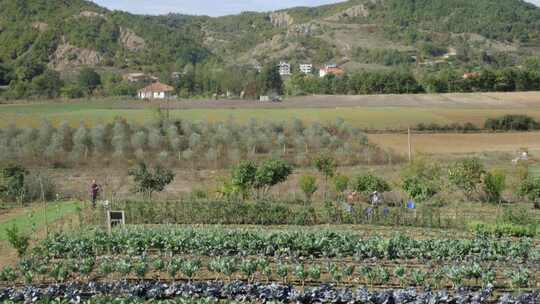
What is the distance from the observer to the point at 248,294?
12.9 m

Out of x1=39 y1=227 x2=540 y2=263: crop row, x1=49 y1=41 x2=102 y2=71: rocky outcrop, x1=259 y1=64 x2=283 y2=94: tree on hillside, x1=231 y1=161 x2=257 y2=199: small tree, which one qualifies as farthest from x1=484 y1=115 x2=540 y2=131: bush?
x1=49 y1=41 x2=102 y2=71: rocky outcrop

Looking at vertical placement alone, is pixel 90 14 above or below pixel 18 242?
above

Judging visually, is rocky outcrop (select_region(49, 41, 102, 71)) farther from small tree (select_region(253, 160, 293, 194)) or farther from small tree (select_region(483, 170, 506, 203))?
small tree (select_region(483, 170, 506, 203))

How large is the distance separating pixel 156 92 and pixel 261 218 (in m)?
69.7

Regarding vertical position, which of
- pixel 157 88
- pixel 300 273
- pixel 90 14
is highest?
pixel 90 14

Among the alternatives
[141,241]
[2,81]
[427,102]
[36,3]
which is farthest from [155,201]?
[36,3]

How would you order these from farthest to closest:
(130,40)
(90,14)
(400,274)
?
(130,40)
(90,14)
(400,274)

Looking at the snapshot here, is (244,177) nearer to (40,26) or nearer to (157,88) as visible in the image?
(157,88)

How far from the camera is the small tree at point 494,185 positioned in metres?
23.3

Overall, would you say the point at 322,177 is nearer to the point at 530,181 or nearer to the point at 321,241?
the point at 530,181

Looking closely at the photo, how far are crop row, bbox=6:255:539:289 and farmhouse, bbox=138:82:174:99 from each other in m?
70.7

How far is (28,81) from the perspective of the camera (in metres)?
88.0

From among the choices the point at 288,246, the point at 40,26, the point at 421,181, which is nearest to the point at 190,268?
the point at 288,246

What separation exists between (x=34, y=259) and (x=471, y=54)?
144 metres
